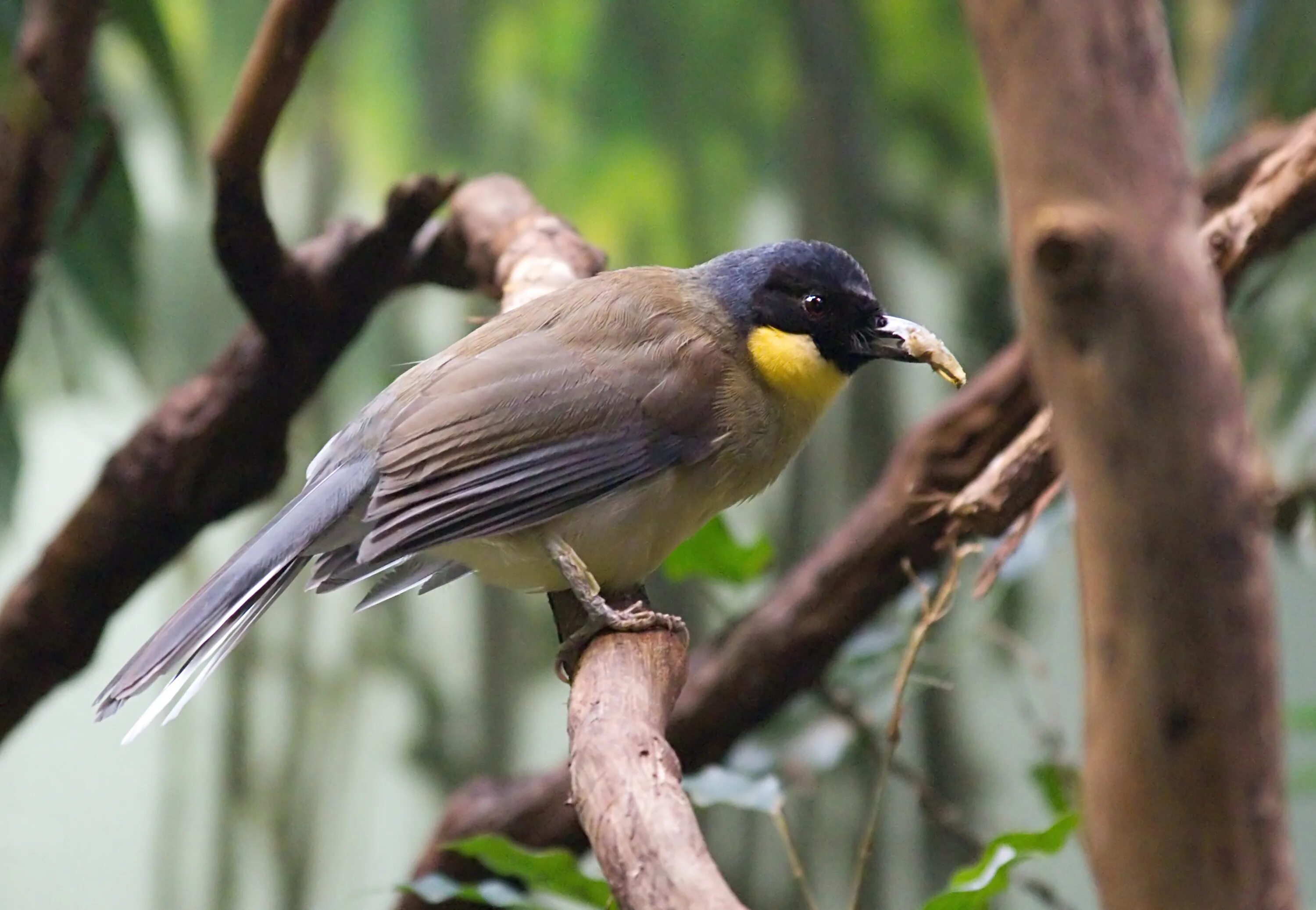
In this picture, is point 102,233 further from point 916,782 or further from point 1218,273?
point 1218,273

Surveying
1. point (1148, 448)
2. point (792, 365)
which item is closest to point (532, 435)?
point (792, 365)

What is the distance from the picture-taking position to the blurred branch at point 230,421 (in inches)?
95.0

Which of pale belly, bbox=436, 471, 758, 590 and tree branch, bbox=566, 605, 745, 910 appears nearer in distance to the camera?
tree branch, bbox=566, 605, 745, 910

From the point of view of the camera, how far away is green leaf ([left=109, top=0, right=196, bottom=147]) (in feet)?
9.16

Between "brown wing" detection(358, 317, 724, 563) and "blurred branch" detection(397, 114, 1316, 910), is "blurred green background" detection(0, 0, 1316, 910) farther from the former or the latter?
"brown wing" detection(358, 317, 724, 563)

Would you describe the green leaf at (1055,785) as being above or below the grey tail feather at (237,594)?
below

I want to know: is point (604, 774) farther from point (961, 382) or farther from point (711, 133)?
point (711, 133)

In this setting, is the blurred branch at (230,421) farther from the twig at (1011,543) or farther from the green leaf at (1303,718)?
the green leaf at (1303,718)

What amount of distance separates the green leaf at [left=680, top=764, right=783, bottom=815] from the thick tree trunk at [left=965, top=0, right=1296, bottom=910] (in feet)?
3.62

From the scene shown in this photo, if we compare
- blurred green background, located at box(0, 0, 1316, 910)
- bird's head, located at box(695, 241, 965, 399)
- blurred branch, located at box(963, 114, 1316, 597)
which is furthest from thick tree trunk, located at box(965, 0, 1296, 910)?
blurred green background, located at box(0, 0, 1316, 910)

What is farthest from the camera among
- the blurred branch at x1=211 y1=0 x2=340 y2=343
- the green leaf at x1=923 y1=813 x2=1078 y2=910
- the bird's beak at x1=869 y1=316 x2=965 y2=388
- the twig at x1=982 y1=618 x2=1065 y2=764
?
the twig at x1=982 y1=618 x2=1065 y2=764

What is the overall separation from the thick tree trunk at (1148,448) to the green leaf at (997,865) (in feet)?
2.32

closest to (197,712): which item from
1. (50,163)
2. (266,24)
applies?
(50,163)

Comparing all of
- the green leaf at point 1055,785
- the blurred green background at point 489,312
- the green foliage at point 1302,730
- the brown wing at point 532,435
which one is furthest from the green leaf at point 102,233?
the green foliage at point 1302,730
